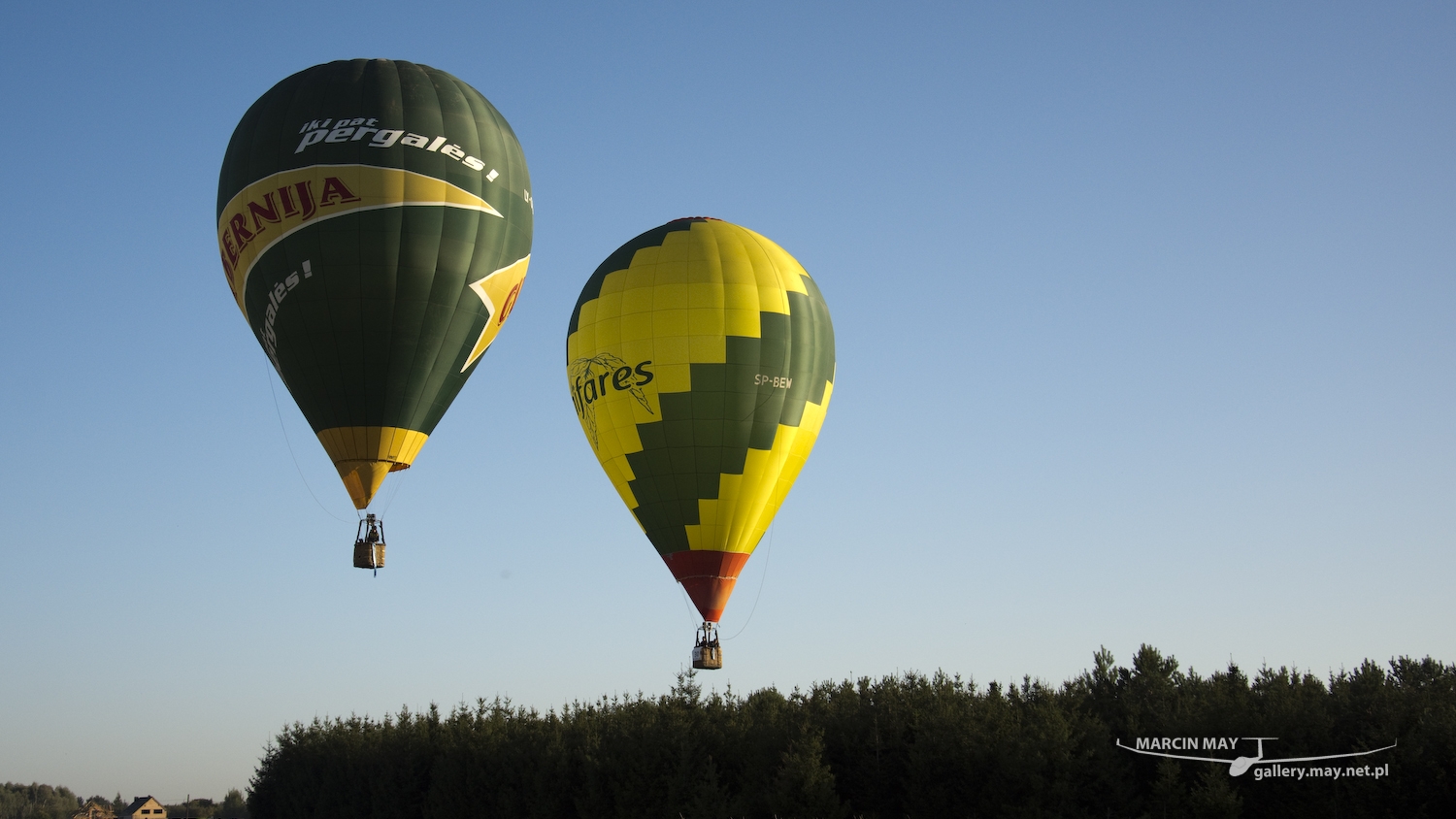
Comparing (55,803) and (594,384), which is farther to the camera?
(55,803)

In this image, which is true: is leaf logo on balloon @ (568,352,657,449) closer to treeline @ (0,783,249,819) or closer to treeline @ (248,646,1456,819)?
treeline @ (248,646,1456,819)

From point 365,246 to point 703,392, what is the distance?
854 centimetres

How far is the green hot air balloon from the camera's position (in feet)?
84.0

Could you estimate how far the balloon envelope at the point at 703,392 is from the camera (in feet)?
98.5

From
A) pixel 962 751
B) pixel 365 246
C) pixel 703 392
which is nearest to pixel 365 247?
pixel 365 246

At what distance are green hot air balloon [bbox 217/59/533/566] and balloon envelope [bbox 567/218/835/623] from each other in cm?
476

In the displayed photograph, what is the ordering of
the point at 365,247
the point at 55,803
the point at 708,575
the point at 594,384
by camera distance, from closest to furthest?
the point at 365,247 < the point at 708,575 < the point at 594,384 < the point at 55,803

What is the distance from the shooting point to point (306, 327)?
84.6 ft

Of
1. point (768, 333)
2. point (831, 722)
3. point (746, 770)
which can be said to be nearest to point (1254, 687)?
point (831, 722)

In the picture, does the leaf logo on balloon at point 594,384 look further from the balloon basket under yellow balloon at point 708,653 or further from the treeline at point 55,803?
the treeline at point 55,803

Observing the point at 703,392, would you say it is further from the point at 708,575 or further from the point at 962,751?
the point at 962,751

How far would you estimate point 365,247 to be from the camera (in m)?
25.5

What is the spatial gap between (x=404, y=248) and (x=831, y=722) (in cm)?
1519

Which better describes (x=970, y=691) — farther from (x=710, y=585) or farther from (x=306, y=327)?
(x=306, y=327)
